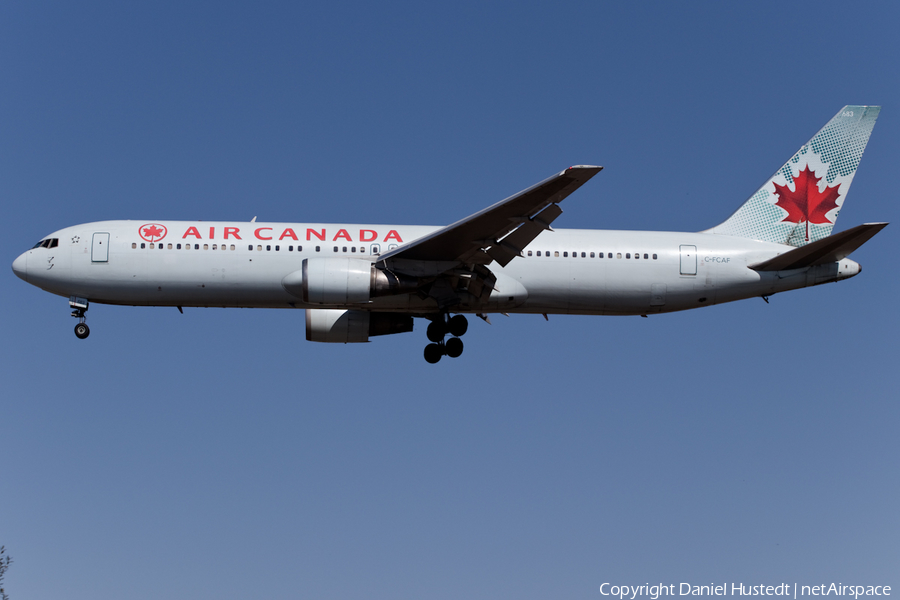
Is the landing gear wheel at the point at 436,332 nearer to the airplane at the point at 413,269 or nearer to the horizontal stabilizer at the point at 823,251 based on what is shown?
the airplane at the point at 413,269

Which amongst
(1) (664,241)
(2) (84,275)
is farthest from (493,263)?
(2) (84,275)

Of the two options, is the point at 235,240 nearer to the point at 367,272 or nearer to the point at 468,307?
the point at 367,272

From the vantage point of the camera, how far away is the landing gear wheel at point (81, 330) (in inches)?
1081

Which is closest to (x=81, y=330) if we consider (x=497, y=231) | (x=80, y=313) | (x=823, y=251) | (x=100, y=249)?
(x=80, y=313)

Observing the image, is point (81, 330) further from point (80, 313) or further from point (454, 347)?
point (454, 347)

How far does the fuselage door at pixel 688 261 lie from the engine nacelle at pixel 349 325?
851 cm

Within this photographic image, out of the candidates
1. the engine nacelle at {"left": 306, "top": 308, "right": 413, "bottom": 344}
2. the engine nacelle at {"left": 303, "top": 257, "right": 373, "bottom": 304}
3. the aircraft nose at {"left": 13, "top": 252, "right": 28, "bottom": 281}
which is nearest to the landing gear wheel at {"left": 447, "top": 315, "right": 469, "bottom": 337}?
the engine nacelle at {"left": 306, "top": 308, "right": 413, "bottom": 344}

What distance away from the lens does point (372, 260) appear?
26.1 meters

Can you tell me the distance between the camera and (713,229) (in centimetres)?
2941

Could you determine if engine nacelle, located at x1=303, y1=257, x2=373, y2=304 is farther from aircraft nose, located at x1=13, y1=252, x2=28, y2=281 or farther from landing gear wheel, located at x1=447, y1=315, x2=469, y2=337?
aircraft nose, located at x1=13, y1=252, x2=28, y2=281

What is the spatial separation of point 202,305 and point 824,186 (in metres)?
20.1

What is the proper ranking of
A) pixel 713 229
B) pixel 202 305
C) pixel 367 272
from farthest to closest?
pixel 713 229, pixel 202 305, pixel 367 272

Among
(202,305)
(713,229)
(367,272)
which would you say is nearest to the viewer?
(367,272)

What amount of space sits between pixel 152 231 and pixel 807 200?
2047cm
